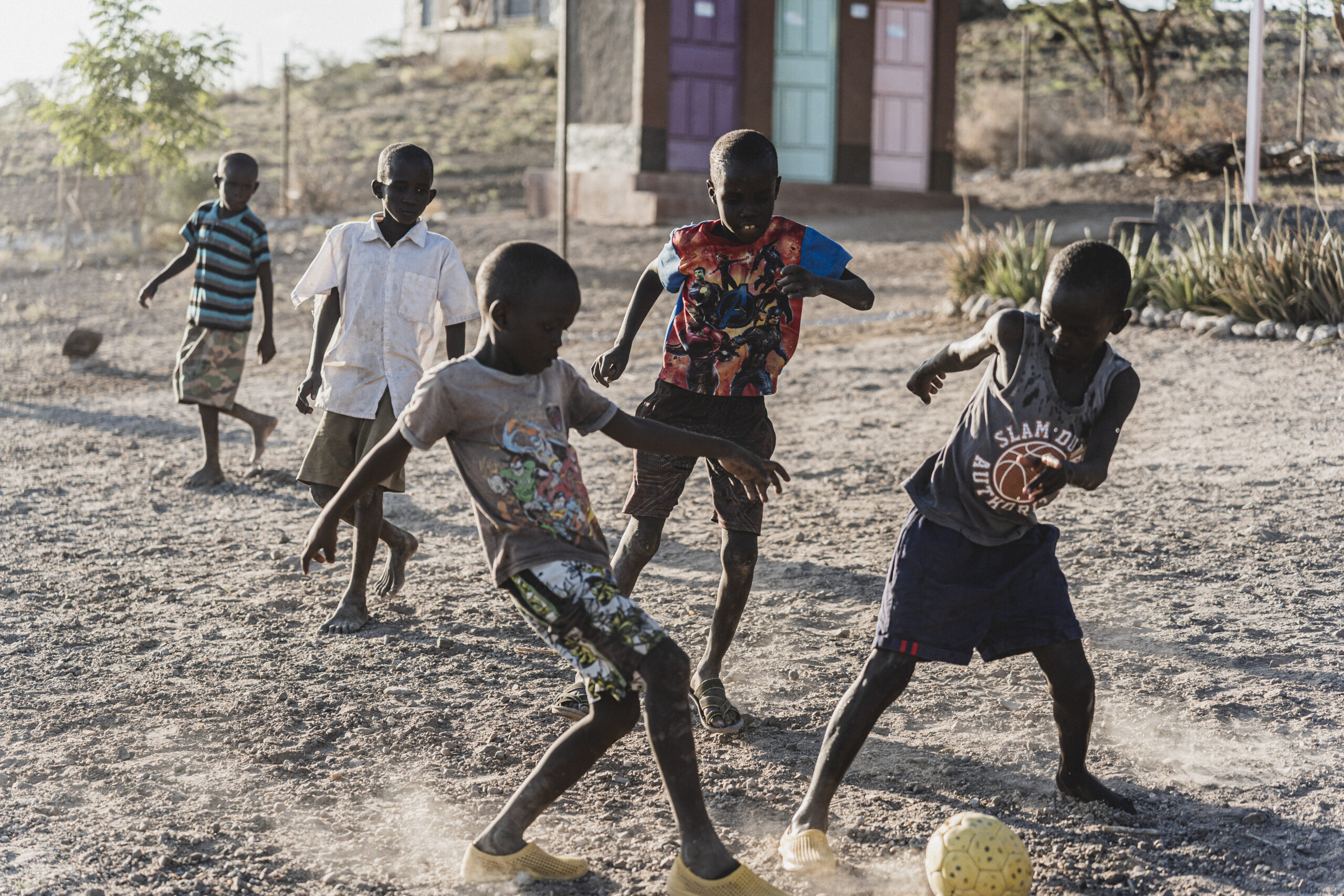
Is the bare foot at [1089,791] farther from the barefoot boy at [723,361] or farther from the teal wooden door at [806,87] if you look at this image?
the teal wooden door at [806,87]

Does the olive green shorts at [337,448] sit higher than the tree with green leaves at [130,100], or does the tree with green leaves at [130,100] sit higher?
the tree with green leaves at [130,100]

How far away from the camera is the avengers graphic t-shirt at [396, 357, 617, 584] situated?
2705 mm

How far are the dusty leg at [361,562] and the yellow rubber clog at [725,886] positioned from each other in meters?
2.26

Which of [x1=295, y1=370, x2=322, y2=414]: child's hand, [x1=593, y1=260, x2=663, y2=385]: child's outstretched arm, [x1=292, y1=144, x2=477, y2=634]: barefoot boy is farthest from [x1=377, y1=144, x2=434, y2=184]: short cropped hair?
[x1=593, y1=260, x2=663, y2=385]: child's outstretched arm

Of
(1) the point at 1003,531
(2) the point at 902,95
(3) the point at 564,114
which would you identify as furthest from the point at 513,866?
(2) the point at 902,95

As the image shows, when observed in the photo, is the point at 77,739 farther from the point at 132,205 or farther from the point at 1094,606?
the point at 132,205

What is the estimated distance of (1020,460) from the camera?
Result: 293cm

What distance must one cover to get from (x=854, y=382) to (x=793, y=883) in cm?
639

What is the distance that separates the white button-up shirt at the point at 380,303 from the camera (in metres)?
4.60

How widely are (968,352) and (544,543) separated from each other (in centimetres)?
114

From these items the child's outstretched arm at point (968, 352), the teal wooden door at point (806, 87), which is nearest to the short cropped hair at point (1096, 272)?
the child's outstretched arm at point (968, 352)

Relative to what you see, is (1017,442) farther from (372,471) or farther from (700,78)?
(700,78)

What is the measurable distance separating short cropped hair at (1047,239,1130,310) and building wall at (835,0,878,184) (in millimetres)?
15874

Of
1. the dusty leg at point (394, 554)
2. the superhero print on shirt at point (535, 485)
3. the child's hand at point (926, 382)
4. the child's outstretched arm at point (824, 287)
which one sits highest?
the child's outstretched arm at point (824, 287)
